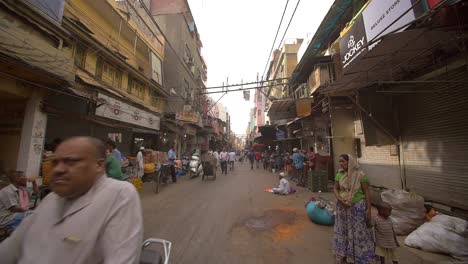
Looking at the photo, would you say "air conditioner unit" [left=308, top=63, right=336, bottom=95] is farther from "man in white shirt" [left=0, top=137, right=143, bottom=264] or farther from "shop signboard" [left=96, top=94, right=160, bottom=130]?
"man in white shirt" [left=0, top=137, right=143, bottom=264]

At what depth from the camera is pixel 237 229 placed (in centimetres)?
522

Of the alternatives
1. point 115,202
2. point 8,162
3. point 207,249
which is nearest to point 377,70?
point 207,249

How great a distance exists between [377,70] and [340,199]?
13.2 ft

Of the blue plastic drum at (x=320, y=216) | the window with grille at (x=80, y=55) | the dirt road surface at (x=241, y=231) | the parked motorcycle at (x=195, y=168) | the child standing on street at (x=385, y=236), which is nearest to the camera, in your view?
the child standing on street at (x=385, y=236)

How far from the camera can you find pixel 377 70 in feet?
19.1

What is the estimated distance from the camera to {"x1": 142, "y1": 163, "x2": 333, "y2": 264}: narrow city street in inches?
154

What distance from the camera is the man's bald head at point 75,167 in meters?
1.35

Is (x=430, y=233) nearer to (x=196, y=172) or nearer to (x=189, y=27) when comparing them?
(x=196, y=172)

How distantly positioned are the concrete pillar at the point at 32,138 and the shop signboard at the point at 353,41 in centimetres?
934

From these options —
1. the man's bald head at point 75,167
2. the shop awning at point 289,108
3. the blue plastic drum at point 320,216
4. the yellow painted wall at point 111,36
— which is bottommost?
the blue plastic drum at point 320,216

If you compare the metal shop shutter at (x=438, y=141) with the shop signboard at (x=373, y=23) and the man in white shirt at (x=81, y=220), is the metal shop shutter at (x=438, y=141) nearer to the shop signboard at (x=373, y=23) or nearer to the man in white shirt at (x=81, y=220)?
the shop signboard at (x=373, y=23)

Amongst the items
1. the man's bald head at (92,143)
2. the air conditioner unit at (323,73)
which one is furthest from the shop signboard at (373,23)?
the man's bald head at (92,143)

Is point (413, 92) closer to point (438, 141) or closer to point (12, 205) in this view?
point (438, 141)

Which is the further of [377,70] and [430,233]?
[377,70]
